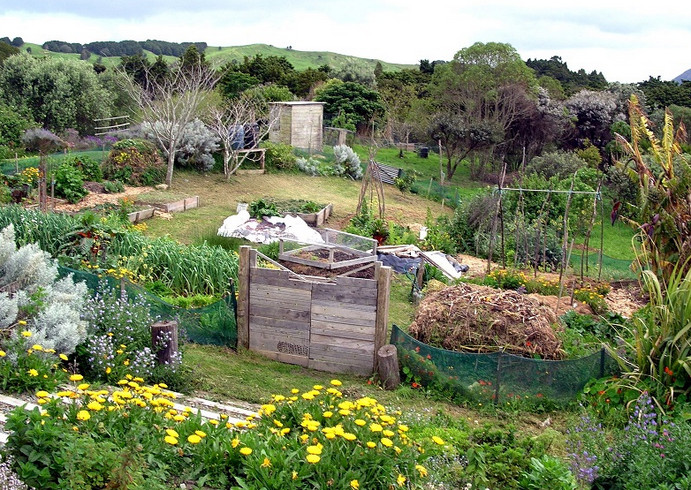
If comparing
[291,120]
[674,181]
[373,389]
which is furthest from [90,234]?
[291,120]

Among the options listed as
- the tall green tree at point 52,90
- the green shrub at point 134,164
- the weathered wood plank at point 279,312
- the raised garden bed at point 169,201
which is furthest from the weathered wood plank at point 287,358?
the tall green tree at point 52,90

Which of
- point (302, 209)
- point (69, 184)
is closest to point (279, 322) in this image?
point (302, 209)

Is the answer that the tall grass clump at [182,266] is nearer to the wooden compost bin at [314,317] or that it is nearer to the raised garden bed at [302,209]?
the wooden compost bin at [314,317]

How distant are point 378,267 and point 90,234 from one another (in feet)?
15.5

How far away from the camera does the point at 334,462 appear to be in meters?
3.89

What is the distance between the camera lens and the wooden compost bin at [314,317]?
8320 millimetres

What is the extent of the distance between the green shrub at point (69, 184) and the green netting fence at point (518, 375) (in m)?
11.3

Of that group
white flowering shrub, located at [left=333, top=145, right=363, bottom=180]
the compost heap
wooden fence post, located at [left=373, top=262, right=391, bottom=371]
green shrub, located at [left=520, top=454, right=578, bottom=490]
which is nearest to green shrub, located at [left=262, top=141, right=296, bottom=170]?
white flowering shrub, located at [left=333, top=145, right=363, bottom=180]

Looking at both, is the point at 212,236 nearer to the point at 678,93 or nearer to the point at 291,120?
the point at 291,120

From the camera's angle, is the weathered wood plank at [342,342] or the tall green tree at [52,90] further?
the tall green tree at [52,90]

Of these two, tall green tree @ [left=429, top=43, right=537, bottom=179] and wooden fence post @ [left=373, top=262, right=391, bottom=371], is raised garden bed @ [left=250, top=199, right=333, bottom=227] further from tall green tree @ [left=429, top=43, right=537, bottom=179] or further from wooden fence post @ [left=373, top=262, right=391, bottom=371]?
tall green tree @ [left=429, top=43, right=537, bottom=179]

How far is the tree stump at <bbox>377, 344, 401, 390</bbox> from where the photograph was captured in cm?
791

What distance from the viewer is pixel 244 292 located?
873 centimetres

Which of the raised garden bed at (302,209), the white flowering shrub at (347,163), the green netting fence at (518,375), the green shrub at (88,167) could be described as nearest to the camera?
the green netting fence at (518,375)
